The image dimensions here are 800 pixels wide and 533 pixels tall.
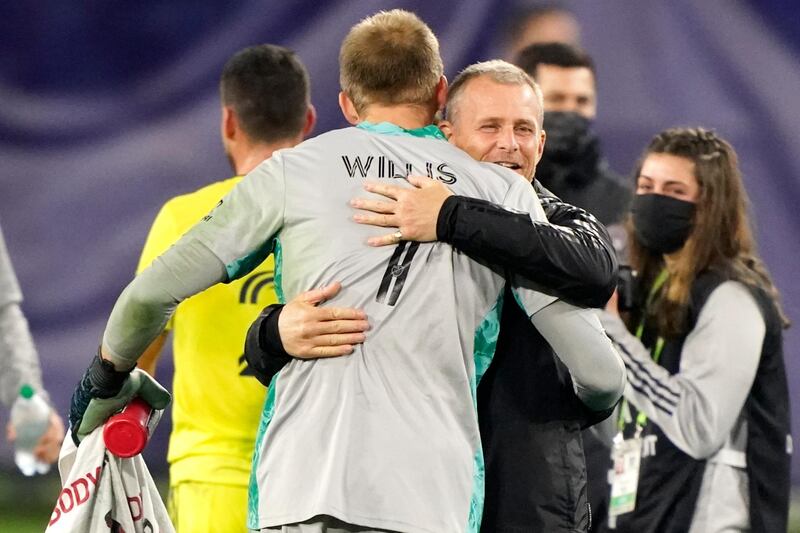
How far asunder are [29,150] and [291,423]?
12.5 ft

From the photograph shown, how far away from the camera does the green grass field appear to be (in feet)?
19.1

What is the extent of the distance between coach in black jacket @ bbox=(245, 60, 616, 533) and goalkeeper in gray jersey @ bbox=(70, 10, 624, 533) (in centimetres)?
6

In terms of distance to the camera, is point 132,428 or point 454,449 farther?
point 132,428

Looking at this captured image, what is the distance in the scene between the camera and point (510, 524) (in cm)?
255

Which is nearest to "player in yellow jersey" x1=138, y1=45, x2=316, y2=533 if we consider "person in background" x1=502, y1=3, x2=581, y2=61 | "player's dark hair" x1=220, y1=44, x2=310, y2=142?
"player's dark hair" x1=220, y1=44, x2=310, y2=142

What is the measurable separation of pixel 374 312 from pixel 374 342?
0.06 metres

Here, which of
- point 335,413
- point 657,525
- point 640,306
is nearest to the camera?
point 335,413

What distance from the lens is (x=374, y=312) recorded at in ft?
7.90

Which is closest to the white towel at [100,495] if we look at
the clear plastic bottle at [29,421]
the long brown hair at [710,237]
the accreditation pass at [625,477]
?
the clear plastic bottle at [29,421]

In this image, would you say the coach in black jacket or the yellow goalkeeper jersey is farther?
the yellow goalkeeper jersey

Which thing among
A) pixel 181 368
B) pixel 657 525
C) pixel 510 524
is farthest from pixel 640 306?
pixel 510 524

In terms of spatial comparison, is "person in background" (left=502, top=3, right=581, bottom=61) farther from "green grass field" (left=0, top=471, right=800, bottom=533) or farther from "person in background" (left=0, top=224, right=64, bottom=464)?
"person in background" (left=0, top=224, right=64, bottom=464)

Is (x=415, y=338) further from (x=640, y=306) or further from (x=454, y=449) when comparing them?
(x=640, y=306)

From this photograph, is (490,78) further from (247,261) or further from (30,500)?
(30,500)
